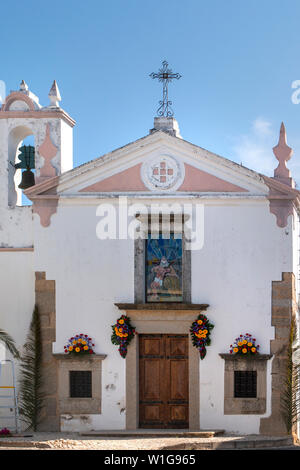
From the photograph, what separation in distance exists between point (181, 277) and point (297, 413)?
3.80m

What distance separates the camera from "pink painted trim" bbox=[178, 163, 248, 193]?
70.8 ft

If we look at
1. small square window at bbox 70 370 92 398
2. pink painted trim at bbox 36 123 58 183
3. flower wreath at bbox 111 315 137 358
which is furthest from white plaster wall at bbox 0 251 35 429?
flower wreath at bbox 111 315 137 358

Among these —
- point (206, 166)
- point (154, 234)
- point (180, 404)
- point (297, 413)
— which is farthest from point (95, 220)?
point (297, 413)

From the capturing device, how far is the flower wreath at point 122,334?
21297mm

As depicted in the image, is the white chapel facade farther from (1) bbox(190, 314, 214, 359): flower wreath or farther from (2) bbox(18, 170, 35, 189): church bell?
(2) bbox(18, 170, 35, 189): church bell

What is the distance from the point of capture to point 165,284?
21.8 meters

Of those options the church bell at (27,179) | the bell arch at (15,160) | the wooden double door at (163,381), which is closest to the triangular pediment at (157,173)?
the church bell at (27,179)

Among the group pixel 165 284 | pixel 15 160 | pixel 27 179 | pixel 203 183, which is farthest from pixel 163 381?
pixel 15 160

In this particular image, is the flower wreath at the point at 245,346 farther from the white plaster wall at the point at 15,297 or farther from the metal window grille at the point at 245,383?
the white plaster wall at the point at 15,297

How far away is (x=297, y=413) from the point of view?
69.6ft

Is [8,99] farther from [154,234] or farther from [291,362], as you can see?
[291,362]

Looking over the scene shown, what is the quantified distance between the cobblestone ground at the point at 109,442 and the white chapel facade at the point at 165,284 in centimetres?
107

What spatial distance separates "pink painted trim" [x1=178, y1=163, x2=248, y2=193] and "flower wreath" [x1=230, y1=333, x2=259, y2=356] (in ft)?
10.3

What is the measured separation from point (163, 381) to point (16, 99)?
720 centimetres
